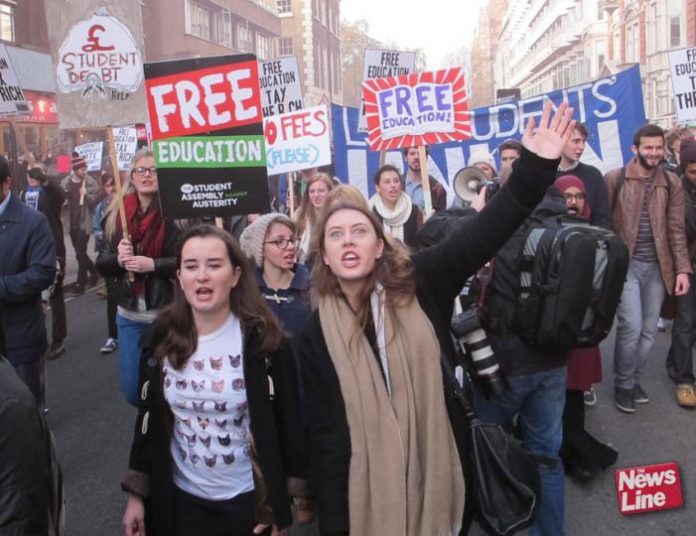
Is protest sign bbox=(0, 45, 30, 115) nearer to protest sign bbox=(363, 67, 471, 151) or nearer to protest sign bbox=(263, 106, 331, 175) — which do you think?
protest sign bbox=(263, 106, 331, 175)

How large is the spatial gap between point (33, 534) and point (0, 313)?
2520 millimetres

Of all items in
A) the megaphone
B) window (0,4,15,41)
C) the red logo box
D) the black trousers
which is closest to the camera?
the red logo box

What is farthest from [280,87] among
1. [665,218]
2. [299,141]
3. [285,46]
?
[285,46]

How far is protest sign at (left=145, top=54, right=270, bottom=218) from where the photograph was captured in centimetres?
407

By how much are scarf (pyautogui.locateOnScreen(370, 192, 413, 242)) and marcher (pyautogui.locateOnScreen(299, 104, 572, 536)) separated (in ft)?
11.0

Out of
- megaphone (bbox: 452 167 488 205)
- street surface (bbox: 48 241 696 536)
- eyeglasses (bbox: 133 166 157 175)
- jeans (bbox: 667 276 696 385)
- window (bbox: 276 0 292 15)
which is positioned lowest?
street surface (bbox: 48 241 696 536)

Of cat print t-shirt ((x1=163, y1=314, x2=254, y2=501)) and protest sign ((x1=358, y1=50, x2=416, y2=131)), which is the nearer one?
cat print t-shirt ((x1=163, y1=314, x2=254, y2=501))

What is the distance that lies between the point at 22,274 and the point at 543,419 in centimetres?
288

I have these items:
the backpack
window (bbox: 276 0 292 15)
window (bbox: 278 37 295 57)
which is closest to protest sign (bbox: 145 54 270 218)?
the backpack

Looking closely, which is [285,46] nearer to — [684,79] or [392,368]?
[684,79]

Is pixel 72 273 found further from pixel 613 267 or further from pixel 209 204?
pixel 613 267

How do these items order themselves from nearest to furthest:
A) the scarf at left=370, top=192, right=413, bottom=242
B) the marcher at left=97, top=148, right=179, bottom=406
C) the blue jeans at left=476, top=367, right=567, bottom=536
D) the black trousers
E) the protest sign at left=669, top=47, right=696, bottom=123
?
1. the blue jeans at left=476, top=367, right=567, bottom=536
2. the marcher at left=97, top=148, right=179, bottom=406
3. the scarf at left=370, top=192, right=413, bottom=242
4. the protest sign at left=669, top=47, right=696, bottom=123
5. the black trousers

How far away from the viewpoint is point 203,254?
101 inches

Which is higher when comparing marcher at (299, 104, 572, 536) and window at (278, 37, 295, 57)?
window at (278, 37, 295, 57)
